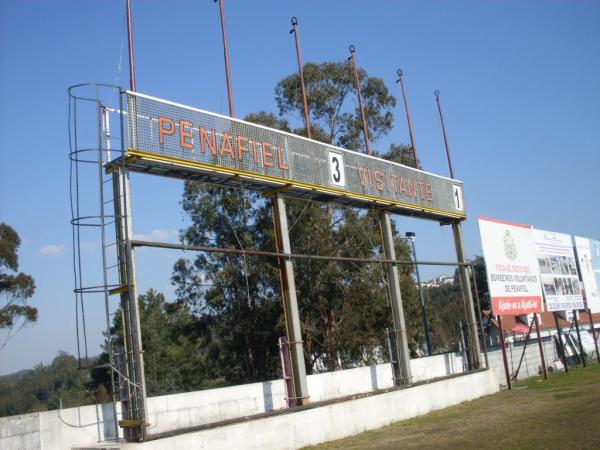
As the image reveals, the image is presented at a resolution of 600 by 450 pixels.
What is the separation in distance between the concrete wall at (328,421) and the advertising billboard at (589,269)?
10.1 metres

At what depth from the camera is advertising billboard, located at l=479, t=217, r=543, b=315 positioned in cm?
1916

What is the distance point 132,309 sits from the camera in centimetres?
1005

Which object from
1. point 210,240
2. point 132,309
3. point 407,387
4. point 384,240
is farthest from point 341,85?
point 132,309

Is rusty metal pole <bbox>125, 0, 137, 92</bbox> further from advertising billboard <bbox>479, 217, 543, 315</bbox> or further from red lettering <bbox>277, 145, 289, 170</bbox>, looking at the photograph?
advertising billboard <bbox>479, 217, 543, 315</bbox>

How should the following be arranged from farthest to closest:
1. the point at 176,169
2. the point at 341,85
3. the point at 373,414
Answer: the point at 341,85, the point at 373,414, the point at 176,169

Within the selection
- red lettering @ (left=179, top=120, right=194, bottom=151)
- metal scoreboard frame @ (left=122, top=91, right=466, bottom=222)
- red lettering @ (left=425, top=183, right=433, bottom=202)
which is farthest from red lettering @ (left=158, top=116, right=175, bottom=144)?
red lettering @ (left=425, top=183, right=433, bottom=202)

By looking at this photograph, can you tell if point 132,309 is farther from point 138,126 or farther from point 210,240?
point 210,240

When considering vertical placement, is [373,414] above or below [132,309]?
below

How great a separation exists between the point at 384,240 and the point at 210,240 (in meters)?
15.9

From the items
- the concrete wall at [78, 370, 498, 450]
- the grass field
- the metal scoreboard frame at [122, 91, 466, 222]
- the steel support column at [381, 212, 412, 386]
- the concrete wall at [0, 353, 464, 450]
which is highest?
the metal scoreboard frame at [122, 91, 466, 222]

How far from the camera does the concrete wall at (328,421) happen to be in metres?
10.2

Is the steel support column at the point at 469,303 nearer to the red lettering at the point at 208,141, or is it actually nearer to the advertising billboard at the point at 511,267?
the advertising billboard at the point at 511,267

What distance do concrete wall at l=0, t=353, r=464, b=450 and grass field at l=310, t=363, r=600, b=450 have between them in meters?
1.93

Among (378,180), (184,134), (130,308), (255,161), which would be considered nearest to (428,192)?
(378,180)
